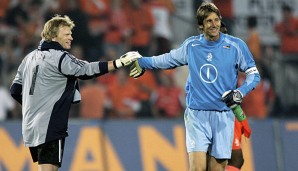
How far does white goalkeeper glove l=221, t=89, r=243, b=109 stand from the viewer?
27.6 feet

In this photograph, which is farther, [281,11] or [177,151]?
[281,11]

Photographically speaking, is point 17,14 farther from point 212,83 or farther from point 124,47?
point 212,83

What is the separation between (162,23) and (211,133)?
26.8 feet

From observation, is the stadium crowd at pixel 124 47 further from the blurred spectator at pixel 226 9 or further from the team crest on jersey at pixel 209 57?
the team crest on jersey at pixel 209 57

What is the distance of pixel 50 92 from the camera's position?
841 cm

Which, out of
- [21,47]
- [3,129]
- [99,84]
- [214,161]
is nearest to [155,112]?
[99,84]

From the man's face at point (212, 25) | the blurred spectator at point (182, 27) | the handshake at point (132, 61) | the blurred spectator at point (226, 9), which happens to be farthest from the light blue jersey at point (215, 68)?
the blurred spectator at point (226, 9)

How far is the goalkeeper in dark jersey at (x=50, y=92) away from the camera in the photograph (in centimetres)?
839

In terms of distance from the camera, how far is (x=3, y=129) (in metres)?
11.9

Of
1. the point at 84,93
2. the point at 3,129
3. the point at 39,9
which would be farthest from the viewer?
the point at 39,9

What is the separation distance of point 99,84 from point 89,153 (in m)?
3.24

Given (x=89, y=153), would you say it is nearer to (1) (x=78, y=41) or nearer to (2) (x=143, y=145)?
(2) (x=143, y=145)

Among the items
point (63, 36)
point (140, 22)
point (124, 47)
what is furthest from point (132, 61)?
point (140, 22)

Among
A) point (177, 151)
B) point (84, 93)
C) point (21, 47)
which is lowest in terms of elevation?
point (177, 151)
